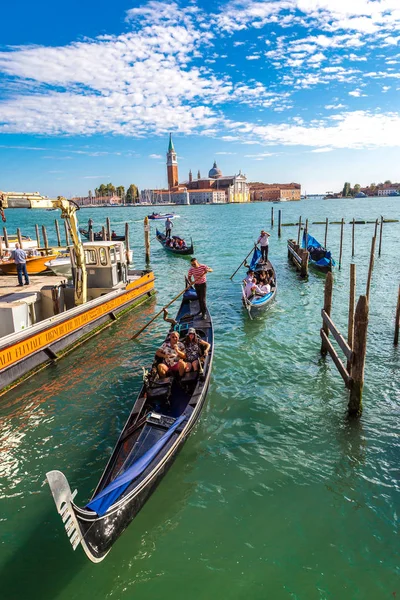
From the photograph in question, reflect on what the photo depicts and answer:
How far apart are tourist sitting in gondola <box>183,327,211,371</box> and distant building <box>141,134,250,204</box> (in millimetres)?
162593

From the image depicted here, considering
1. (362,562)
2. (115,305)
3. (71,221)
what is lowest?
(362,562)

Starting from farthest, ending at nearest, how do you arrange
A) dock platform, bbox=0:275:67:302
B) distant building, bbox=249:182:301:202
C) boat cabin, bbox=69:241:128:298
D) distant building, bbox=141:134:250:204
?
distant building, bbox=249:182:301:202 → distant building, bbox=141:134:250:204 → boat cabin, bbox=69:241:128:298 → dock platform, bbox=0:275:67:302

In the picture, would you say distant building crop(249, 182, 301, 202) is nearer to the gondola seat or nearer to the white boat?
the white boat

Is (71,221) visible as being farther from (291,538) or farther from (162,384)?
(291,538)

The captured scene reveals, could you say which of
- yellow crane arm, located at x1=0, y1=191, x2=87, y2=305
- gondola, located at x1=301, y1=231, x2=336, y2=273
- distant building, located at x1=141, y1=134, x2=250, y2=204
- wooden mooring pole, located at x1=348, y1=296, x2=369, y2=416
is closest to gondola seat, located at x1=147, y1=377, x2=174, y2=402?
wooden mooring pole, located at x1=348, y1=296, x2=369, y2=416

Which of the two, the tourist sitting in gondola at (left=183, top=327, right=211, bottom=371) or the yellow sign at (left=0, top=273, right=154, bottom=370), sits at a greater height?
the tourist sitting in gondola at (left=183, top=327, right=211, bottom=371)

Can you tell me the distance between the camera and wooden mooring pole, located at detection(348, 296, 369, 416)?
680 centimetres

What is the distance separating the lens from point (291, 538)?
16.2 feet

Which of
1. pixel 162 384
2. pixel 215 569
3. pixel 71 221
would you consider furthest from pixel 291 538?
pixel 71 221

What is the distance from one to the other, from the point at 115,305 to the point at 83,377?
4.52 m

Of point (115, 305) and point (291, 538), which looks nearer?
point (291, 538)

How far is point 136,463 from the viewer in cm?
515

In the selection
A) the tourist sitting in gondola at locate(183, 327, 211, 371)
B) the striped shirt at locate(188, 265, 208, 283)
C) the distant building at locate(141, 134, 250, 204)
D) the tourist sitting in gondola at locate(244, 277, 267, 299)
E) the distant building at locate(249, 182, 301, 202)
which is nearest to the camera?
the tourist sitting in gondola at locate(183, 327, 211, 371)

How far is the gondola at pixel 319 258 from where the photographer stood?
2080cm
